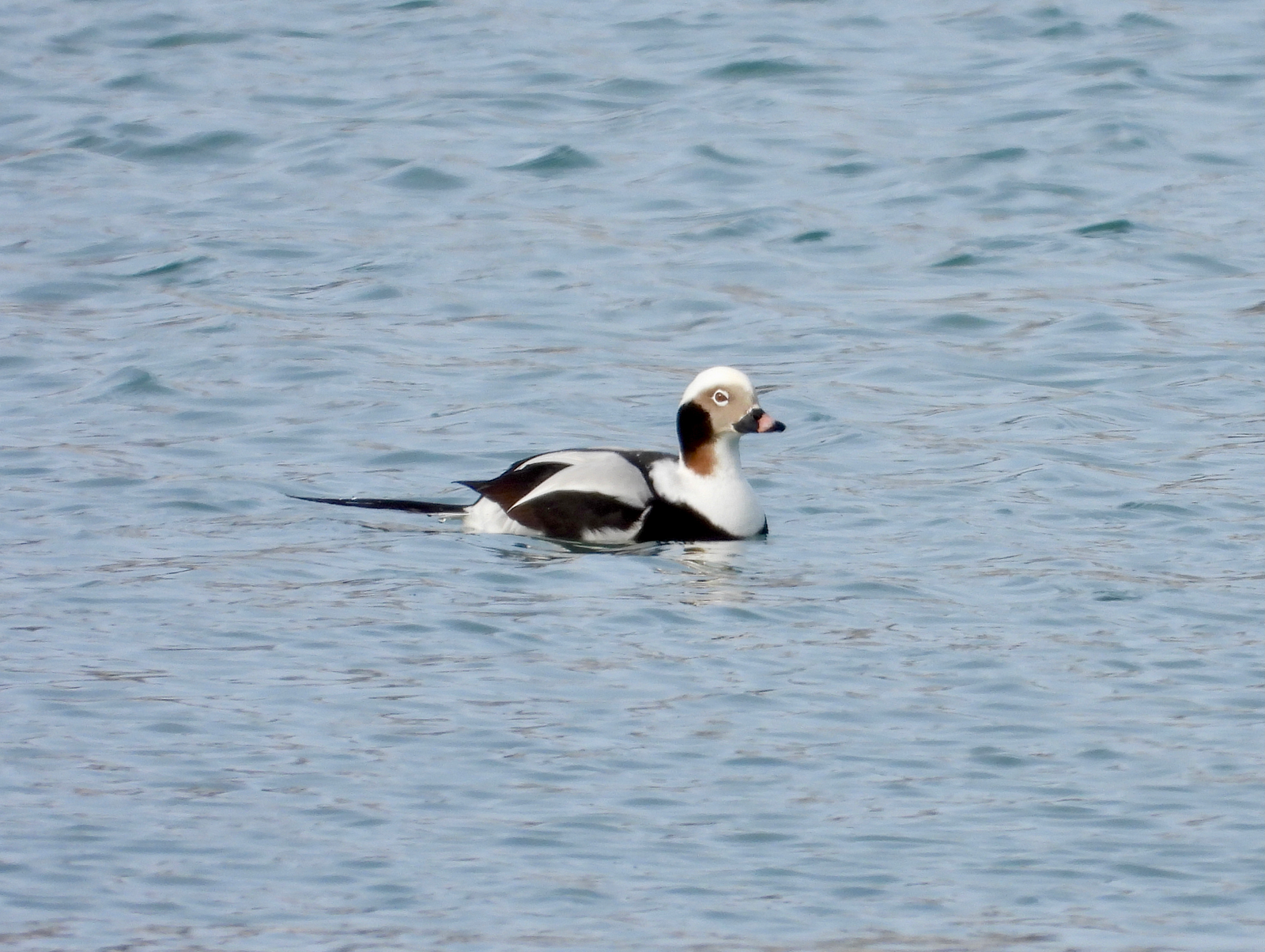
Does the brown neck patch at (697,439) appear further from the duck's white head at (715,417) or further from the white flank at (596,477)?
the white flank at (596,477)

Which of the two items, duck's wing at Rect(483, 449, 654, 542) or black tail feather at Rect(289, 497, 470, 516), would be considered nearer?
duck's wing at Rect(483, 449, 654, 542)

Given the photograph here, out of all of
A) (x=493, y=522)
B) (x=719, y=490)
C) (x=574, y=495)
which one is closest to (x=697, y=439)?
(x=719, y=490)

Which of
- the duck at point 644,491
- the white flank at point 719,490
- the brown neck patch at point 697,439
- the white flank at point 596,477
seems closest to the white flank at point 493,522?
the duck at point 644,491

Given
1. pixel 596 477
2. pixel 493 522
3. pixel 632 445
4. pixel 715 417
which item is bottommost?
pixel 632 445

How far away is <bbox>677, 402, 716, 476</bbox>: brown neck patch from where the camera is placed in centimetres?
998

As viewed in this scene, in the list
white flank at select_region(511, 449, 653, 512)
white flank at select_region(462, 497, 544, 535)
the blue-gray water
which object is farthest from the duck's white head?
white flank at select_region(462, 497, 544, 535)

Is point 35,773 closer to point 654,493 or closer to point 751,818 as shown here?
point 751,818

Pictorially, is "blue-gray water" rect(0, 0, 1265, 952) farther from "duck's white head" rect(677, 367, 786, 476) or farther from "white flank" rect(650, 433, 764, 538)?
"duck's white head" rect(677, 367, 786, 476)

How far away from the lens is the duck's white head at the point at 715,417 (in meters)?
9.98

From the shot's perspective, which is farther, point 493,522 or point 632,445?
point 632,445

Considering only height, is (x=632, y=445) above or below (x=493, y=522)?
below

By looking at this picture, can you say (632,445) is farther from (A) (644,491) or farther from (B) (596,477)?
(B) (596,477)

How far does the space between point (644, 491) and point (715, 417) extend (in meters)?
0.45

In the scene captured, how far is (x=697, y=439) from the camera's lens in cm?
1005
